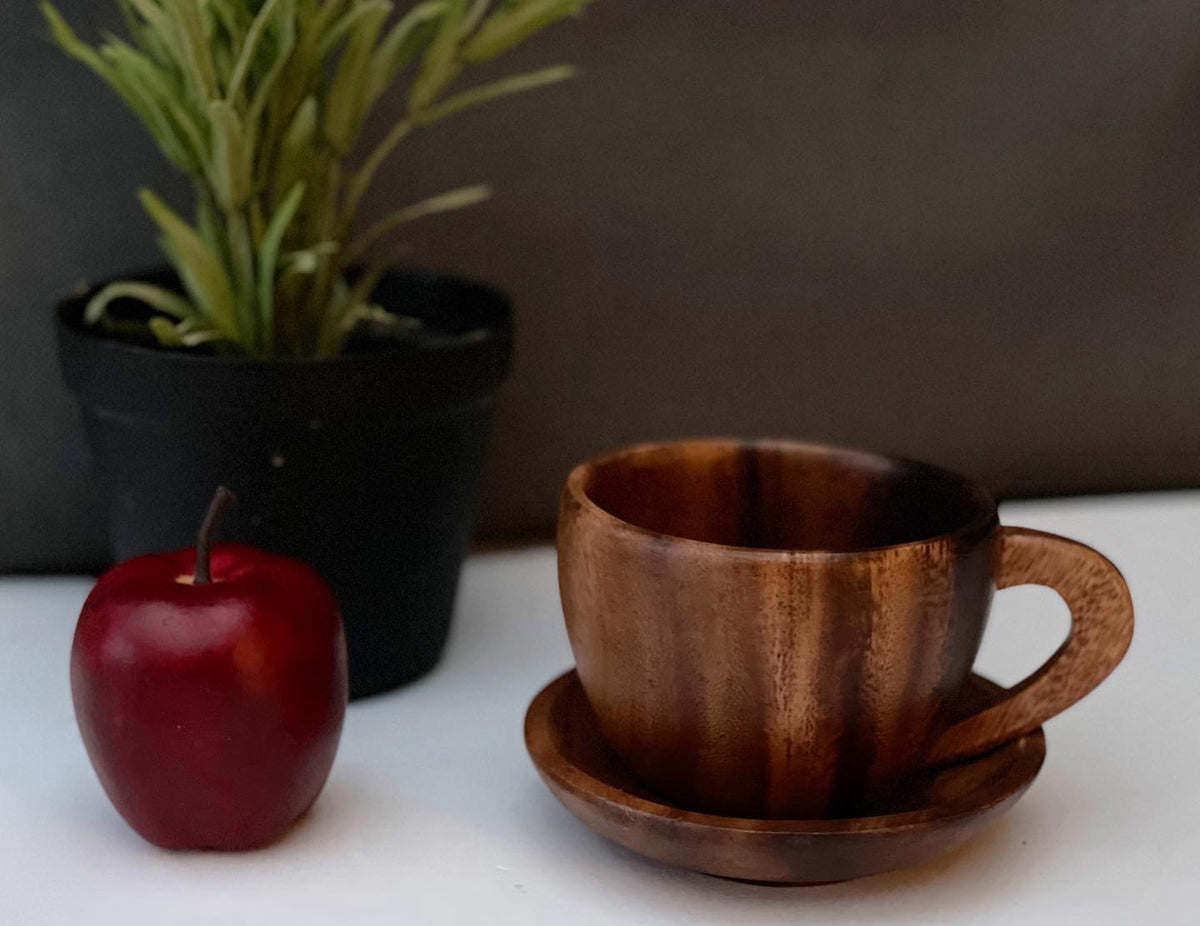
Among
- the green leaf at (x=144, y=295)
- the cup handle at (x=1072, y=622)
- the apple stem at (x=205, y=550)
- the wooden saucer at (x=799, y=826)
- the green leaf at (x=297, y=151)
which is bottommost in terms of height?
the wooden saucer at (x=799, y=826)

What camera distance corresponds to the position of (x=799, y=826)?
40cm

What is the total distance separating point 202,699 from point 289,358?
0.16m

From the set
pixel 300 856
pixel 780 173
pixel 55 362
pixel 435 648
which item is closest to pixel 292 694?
pixel 300 856

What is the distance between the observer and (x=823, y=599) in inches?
15.5

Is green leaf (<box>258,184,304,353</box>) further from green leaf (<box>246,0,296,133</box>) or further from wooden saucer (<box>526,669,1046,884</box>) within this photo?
wooden saucer (<box>526,669,1046,884</box>)

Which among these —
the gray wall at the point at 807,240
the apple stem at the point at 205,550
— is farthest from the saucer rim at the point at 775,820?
the gray wall at the point at 807,240

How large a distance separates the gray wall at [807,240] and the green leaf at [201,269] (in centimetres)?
15

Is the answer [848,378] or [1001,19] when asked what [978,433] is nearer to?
[848,378]

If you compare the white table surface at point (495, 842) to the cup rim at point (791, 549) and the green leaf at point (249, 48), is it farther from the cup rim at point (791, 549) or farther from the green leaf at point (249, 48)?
the green leaf at point (249, 48)

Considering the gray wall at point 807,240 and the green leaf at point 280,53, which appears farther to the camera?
the gray wall at point 807,240

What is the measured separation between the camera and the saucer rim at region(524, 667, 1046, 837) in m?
0.39

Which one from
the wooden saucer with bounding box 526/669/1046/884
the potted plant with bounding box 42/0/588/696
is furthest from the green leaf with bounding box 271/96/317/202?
the wooden saucer with bounding box 526/669/1046/884

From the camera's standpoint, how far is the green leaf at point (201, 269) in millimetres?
542

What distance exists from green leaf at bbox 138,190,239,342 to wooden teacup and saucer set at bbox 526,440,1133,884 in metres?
0.19
